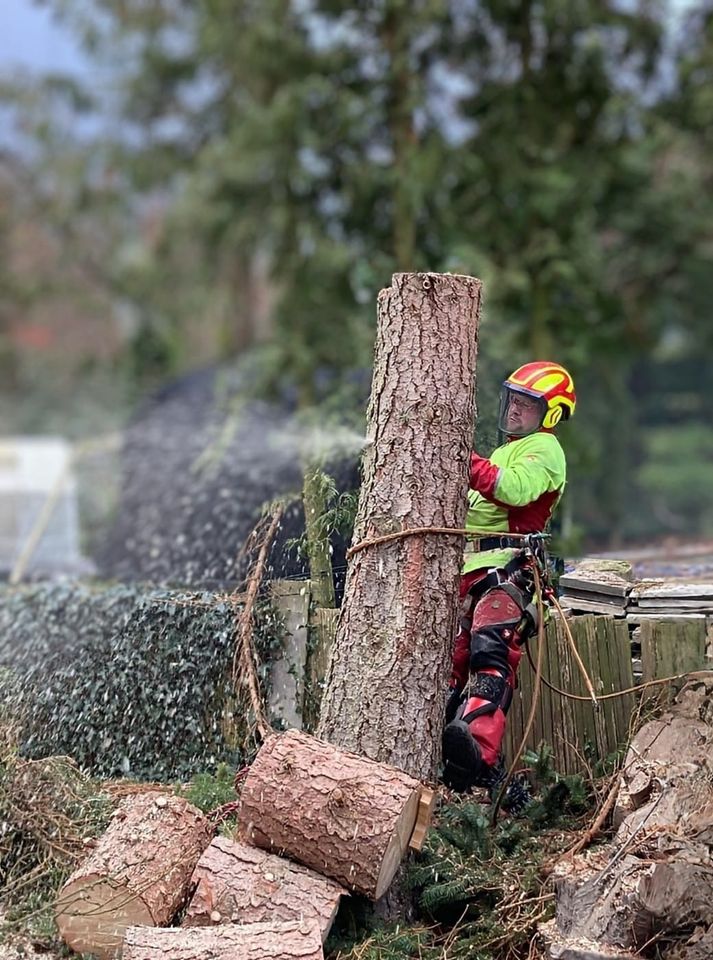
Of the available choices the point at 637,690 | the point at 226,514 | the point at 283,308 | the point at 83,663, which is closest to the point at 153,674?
the point at 83,663

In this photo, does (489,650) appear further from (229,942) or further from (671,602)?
(229,942)

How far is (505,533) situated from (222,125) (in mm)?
15459

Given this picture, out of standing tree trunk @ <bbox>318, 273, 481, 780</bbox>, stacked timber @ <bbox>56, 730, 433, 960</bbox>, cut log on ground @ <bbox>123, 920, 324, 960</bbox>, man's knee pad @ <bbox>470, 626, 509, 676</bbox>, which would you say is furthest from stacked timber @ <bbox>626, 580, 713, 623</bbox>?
cut log on ground @ <bbox>123, 920, 324, 960</bbox>

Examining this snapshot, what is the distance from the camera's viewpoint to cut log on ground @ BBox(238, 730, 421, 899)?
4102 millimetres

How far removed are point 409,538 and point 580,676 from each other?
1198 mm

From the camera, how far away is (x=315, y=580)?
17.6 feet

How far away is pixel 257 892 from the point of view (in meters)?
4.13

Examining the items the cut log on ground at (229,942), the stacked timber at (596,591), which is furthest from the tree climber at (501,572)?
the cut log on ground at (229,942)

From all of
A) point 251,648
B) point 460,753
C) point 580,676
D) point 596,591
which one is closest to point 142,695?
point 251,648

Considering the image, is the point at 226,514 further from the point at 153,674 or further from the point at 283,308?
the point at 283,308

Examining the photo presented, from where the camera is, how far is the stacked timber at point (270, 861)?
4090mm

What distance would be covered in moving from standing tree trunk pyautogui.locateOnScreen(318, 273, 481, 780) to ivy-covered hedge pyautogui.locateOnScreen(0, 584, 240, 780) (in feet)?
2.97

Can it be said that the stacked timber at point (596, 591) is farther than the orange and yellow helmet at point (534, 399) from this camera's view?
Yes

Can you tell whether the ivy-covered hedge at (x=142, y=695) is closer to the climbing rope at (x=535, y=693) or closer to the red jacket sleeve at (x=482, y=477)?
the climbing rope at (x=535, y=693)
